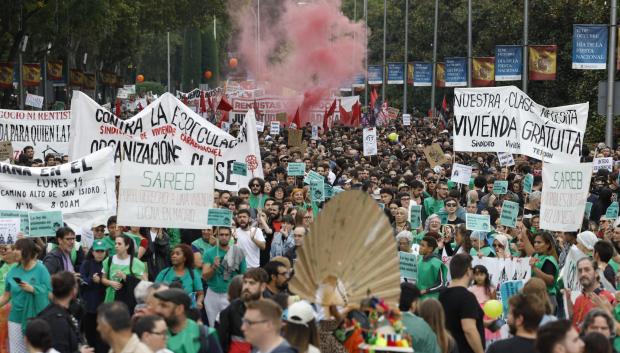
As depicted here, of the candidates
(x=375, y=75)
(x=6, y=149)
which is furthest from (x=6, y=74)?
(x=375, y=75)

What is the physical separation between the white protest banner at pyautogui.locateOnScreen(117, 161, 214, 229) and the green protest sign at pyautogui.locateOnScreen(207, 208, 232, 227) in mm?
60

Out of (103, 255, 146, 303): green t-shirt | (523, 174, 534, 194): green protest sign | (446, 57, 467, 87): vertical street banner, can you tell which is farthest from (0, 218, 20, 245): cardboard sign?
(446, 57, 467, 87): vertical street banner

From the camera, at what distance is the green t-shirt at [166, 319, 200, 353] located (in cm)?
900

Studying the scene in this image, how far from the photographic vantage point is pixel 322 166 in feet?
76.5

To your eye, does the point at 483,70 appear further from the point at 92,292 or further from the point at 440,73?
the point at 92,292

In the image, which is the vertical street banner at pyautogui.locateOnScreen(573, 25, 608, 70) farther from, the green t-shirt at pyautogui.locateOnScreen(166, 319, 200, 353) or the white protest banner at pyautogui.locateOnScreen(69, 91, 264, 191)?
the green t-shirt at pyautogui.locateOnScreen(166, 319, 200, 353)

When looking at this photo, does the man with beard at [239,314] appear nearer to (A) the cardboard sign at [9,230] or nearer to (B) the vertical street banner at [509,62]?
(A) the cardboard sign at [9,230]

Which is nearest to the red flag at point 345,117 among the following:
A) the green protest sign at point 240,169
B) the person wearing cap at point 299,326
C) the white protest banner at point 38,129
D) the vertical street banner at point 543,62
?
the vertical street banner at point 543,62

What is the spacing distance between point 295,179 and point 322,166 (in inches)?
31.4

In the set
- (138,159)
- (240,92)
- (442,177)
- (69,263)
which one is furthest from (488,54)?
(69,263)

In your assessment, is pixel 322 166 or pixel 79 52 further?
pixel 79 52

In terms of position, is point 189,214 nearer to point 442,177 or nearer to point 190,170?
point 190,170

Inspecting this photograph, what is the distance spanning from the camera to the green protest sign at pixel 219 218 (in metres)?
14.0

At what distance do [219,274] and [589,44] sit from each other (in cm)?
2453
